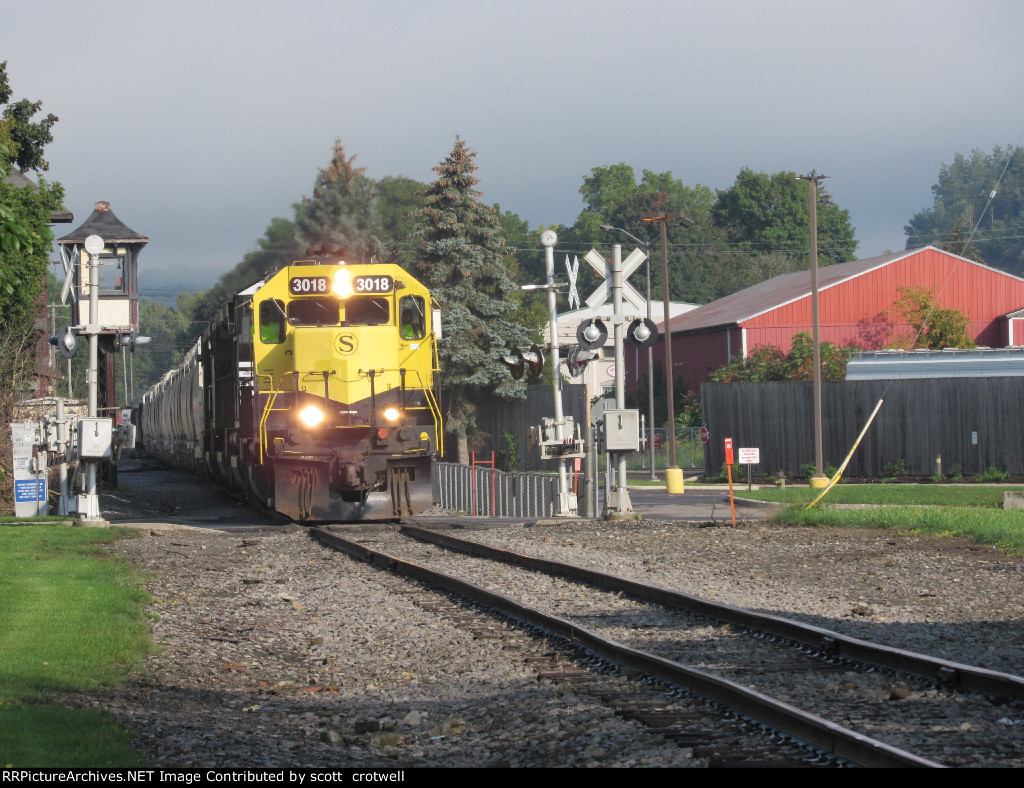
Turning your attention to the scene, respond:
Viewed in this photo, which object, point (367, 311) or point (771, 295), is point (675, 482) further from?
point (771, 295)

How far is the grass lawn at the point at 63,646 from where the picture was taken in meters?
5.65

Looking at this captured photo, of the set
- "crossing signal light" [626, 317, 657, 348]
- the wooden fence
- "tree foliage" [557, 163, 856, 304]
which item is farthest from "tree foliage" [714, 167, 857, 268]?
"crossing signal light" [626, 317, 657, 348]

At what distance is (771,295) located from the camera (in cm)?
5616

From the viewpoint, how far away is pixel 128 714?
6594mm

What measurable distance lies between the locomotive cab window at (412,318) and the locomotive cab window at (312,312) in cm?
106

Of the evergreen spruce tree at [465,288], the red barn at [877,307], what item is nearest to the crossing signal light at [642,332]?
the evergreen spruce tree at [465,288]

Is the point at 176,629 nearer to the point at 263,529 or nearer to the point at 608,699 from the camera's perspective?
the point at 608,699

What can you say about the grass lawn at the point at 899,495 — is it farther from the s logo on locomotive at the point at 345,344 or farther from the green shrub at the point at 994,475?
the s logo on locomotive at the point at 345,344

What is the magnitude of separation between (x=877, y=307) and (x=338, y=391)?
3908 centimetres

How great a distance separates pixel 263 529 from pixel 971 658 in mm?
13664

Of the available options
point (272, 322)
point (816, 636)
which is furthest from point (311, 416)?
point (816, 636)

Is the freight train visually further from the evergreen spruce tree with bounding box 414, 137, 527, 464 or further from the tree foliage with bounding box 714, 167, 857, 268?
the tree foliage with bounding box 714, 167, 857, 268

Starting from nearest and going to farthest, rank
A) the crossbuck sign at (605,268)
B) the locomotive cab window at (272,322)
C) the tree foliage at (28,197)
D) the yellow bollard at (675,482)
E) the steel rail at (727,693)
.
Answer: the steel rail at (727,693) < the locomotive cab window at (272,322) < the crossbuck sign at (605,268) < the yellow bollard at (675,482) < the tree foliage at (28,197)
